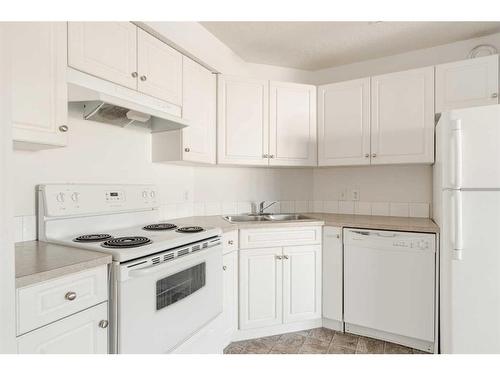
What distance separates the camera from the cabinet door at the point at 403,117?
2.24 m

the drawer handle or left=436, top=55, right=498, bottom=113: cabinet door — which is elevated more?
left=436, top=55, right=498, bottom=113: cabinet door

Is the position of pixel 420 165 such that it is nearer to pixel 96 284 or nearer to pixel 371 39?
pixel 371 39

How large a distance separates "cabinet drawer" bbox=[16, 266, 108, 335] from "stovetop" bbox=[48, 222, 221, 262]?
4.6 inches

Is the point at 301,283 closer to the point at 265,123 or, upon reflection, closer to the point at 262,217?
the point at 262,217

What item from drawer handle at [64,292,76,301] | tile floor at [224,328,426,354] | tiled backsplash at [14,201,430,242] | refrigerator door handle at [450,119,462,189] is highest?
refrigerator door handle at [450,119,462,189]

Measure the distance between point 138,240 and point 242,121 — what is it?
141 cm

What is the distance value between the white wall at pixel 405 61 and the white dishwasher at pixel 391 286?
1.62 m

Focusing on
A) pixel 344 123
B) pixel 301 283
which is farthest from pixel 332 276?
pixel 344 123

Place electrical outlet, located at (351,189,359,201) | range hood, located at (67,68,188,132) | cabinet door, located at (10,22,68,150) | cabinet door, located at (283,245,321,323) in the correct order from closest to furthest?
1. cabinet door, located at (10,22,68,150)
2. range hood, located at (67,68,188,132)
3. cabinet door, located at (283,245,321,323)
4. electrical outlet, located at (351,189,359,201)

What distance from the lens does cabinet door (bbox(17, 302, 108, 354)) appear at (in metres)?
0.92

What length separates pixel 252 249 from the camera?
2135 mm

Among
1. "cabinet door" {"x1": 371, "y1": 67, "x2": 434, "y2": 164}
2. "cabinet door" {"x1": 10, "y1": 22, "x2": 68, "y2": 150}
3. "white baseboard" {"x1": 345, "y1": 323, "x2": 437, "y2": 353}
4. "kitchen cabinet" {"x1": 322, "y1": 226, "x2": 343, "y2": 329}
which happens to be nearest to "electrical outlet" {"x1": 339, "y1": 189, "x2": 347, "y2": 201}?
"cabinet door" {"x1": 371, "y1": 67, "x2": 434, "y2": 164}

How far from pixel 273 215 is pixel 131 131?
4.81 ft

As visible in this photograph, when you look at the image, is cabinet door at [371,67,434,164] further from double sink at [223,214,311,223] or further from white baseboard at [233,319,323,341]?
white baseboard at [233,319,323,341]
